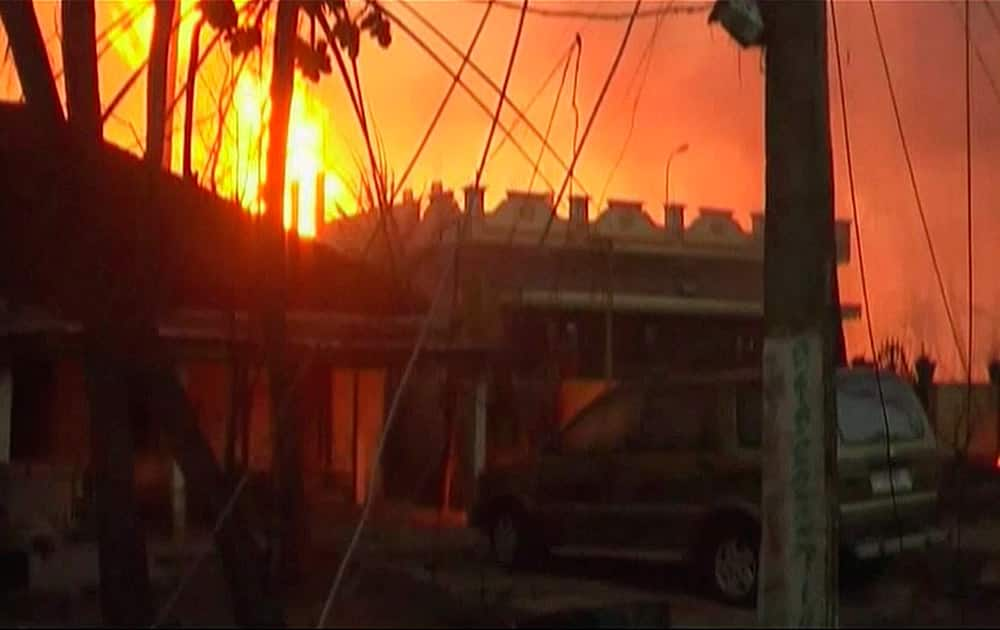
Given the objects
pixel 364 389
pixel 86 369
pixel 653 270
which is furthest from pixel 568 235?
pixel 653 270

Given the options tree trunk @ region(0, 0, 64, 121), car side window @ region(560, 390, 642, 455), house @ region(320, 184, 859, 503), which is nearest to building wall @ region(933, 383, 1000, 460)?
house @ region(320, 184, 859, 503)

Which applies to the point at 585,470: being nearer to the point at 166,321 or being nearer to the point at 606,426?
the point at 606,426

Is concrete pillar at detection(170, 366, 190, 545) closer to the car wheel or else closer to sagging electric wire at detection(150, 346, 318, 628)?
the car wheel

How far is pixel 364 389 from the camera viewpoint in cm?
2408

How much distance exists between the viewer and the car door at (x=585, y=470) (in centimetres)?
1483

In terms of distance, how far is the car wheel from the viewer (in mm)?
12984

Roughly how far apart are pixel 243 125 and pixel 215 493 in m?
3.03

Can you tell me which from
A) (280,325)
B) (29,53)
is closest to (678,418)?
(280,325)

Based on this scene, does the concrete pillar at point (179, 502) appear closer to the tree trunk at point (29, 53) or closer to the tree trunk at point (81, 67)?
the tree trunk at point (81, 67)

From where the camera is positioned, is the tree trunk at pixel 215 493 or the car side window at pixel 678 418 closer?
the tree trunk at pixel 215 493

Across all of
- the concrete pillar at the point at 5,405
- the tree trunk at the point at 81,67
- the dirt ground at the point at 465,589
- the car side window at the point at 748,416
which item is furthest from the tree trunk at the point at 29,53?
the concrete pillar at the point at 5,405

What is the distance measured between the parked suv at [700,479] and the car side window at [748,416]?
1 cm

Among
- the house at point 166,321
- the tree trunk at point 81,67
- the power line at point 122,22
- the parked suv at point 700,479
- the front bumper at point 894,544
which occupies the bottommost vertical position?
the front bumper at point 894,544

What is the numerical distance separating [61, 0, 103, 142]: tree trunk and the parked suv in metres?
5.58
